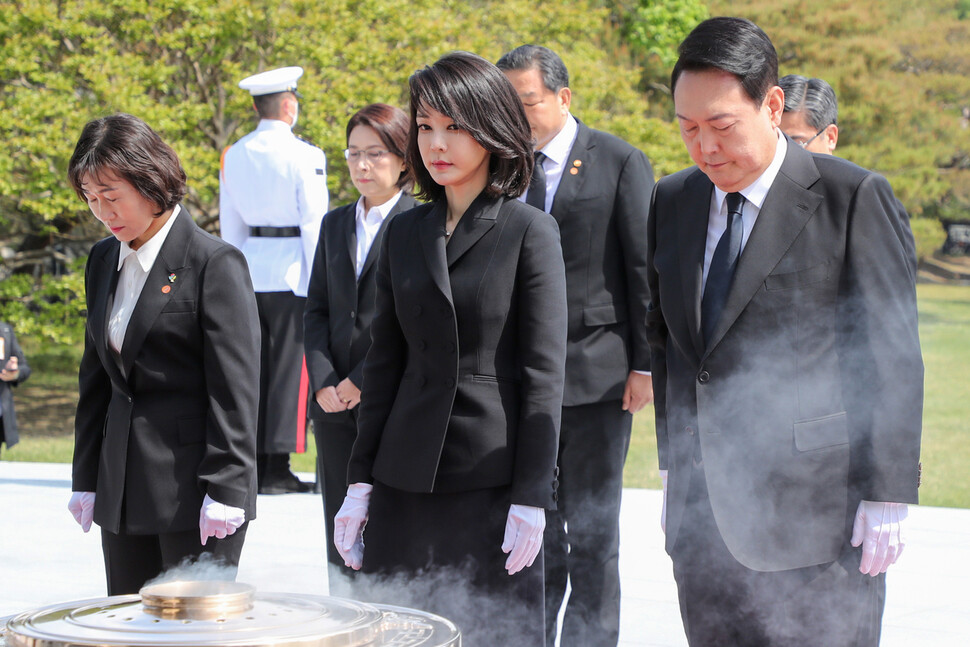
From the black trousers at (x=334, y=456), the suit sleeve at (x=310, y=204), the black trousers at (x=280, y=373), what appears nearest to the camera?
the black trousers at (x=334, y=456)

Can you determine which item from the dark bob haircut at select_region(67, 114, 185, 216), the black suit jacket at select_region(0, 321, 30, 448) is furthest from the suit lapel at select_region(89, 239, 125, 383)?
the black suit jacket at select_region(0, 321, 30, 448)

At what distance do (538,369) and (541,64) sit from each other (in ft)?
4.73

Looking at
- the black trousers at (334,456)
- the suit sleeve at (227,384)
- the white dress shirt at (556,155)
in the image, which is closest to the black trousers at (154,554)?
the suit sleeve at (227,384)

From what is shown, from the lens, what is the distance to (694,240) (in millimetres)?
2490

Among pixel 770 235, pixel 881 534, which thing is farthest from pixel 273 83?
pixel 881 534

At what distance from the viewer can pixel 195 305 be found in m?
2.85

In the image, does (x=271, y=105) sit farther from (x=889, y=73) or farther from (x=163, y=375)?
(x=889, y=73)

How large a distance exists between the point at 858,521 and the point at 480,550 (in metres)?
0.81

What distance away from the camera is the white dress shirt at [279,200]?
19.3 ft

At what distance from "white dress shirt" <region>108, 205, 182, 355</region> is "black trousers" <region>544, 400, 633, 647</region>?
1311mm

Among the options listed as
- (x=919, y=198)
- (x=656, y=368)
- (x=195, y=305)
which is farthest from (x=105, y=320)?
(x=919, y=198)

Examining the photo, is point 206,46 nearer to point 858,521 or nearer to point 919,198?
point 858,521

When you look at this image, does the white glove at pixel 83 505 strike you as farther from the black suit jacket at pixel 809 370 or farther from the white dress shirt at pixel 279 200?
the white dress shirt at pixel 279 200

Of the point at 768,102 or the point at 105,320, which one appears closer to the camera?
the point at 768,102
